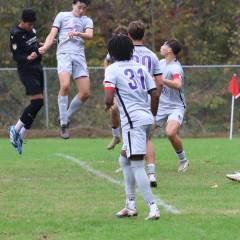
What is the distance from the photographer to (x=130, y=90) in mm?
8398

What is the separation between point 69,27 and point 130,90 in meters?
5.25

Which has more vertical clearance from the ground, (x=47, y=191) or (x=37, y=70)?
(x=37, y=70)

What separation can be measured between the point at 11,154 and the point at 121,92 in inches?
359

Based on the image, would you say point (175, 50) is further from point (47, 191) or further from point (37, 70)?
point (47, 191)

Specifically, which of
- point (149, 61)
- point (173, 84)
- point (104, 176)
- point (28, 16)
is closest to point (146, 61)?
point (149, 61)

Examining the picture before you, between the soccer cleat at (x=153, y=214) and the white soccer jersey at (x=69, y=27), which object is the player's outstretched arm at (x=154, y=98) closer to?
the soccer cleat at (x=153, y=214)

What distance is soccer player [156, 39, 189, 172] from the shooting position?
41.5 ft

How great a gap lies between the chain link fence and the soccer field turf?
1176 centimetres

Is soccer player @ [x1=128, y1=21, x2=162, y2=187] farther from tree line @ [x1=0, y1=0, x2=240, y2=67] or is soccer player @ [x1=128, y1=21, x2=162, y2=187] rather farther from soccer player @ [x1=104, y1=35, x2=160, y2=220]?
tree line @ [x1=0, y1=0, x2=240, y2=67]

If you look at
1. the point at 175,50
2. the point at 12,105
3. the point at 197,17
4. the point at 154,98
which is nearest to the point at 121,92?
the point at 154,98

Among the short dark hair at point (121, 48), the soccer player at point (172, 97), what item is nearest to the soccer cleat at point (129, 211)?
the short dark hair at point (121, 48)

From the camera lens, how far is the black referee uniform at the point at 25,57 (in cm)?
1323

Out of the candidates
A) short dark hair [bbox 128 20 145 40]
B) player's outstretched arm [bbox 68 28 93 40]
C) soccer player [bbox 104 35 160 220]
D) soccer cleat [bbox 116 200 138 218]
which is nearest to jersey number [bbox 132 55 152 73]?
short dark hair [bbox 128 20 145 40]

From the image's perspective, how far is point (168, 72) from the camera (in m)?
12.8
